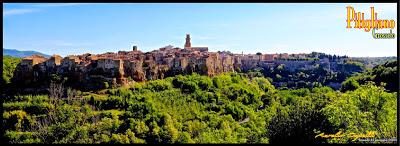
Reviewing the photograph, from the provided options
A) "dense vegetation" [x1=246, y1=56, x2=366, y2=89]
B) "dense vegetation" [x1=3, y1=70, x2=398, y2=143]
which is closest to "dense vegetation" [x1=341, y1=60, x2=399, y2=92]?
"dense vegetation" [x1=3, y1=70, x2=398, y2=143]

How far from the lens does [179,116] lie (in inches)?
494

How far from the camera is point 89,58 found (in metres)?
14.6

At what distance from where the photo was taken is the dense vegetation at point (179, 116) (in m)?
6.83

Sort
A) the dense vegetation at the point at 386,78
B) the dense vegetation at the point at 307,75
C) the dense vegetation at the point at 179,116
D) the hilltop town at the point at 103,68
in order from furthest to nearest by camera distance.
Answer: the dense vegetation at the point at 307,75
the dense vegetation at the point at 386,78
the hilltop town at the point at 103,68
the dense vegetation at the point at 179,116

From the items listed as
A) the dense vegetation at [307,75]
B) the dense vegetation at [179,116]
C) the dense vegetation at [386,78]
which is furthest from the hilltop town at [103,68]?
the dense vegetation at [307,75]

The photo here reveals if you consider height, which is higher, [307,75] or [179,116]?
[307,75]

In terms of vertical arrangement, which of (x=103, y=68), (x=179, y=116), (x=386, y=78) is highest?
(x=103, y=68)

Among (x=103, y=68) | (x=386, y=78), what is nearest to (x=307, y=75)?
(x=386, y=78)

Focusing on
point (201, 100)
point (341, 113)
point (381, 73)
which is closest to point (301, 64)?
point (381, 73)

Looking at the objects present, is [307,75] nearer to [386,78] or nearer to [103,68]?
[386,78]

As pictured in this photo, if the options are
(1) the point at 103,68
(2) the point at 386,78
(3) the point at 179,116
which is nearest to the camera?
(3) the point at 179,116

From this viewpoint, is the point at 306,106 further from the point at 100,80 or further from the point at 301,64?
the point at 301,64

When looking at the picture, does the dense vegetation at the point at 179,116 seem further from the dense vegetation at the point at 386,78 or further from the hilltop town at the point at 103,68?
the dense vegetation at the point at 386,78

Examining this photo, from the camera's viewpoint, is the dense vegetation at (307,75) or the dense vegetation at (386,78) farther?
the dense vegetation at (307,75)
